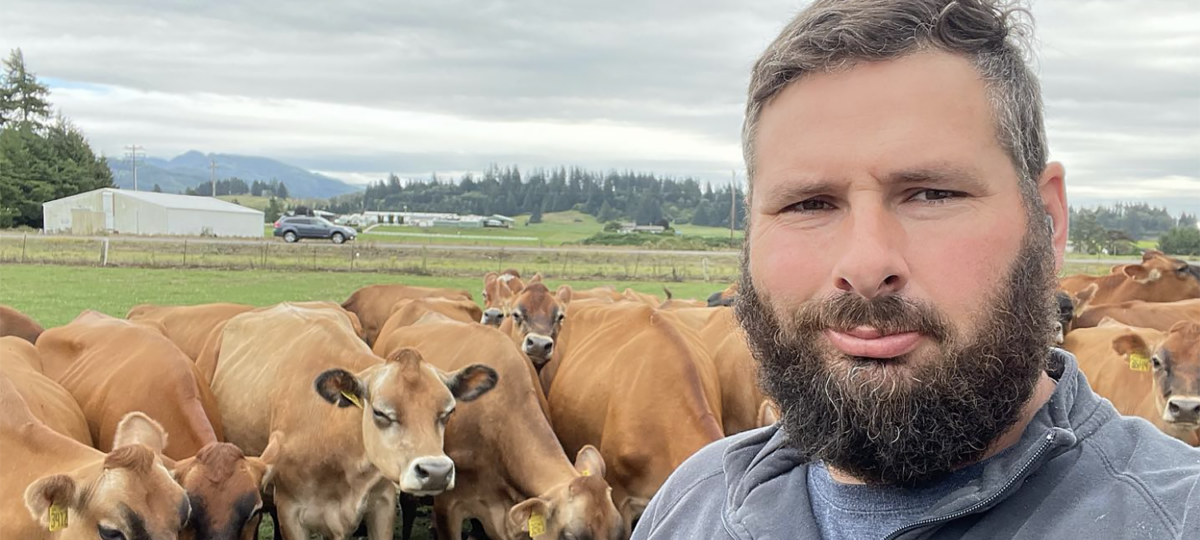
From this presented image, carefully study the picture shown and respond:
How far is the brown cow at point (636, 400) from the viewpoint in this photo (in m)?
6.40

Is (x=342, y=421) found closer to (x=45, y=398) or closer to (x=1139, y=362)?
(x=45, y=398)

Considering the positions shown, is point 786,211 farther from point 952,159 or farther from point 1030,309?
point 1030,309

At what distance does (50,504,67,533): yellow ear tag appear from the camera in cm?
417

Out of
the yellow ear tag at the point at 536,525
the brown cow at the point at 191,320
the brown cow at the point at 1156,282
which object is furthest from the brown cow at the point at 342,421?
the brown cow at the point at 1156,282

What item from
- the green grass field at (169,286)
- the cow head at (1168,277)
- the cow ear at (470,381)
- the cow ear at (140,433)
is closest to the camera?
the cow ear at (140,433)

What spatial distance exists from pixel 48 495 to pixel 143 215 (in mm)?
57445

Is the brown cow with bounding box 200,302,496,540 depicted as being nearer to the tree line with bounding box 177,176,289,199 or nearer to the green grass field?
the green grass field

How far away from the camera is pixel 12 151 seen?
52.3 metres

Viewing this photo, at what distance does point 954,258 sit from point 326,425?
557 cm

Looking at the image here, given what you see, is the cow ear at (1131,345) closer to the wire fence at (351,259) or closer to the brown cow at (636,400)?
the brown cow at (636,400)

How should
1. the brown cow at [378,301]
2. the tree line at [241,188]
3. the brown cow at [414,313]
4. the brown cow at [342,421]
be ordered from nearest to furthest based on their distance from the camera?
1. the brown cow at [342,421]
2. the brown cow at [414,313]
3. the brown cow at [378,301]
4. the tree line at [241,188]

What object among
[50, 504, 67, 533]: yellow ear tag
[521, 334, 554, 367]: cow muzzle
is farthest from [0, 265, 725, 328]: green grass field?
[50, 504, 67, 533]: yellow ear tag

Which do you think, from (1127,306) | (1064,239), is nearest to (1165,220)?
(1127,306)

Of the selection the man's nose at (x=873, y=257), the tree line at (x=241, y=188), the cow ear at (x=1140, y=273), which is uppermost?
the man's nose at (x=873, y=257)
